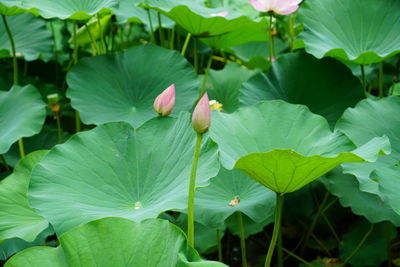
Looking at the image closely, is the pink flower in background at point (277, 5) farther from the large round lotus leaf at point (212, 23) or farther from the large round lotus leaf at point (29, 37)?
the large round lotus leaf at point (29, 37)

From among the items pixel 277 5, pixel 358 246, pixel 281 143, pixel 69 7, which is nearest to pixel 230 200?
pixel 281 143

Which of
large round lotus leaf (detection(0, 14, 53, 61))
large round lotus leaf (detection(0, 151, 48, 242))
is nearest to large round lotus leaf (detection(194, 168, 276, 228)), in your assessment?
large round lotus leaf (detection(0, 151, 48, 242))

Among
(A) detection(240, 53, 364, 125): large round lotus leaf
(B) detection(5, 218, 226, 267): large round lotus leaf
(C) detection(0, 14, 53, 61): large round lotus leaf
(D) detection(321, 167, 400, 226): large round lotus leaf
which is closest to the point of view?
(B) detection(5, 218, 226, 267): large round lotus leaf

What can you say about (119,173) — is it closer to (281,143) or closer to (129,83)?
(281,143)

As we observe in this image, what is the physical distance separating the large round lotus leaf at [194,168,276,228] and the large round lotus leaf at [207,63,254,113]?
650mm

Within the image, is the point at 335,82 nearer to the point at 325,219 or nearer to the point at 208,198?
the point at 325,219

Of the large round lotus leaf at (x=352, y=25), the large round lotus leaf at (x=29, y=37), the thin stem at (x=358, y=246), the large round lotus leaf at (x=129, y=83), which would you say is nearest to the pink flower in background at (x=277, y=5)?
the large round lotus leaf at (x=352, y=25)

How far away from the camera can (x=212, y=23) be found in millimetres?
1893

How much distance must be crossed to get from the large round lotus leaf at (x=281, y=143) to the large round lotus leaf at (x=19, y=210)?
0.54 meters

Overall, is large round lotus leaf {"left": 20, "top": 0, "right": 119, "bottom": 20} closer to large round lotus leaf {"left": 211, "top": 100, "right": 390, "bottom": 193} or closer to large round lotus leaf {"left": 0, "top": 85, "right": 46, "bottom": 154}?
large round lotus leaf {"left": 0, "top": 85, "right": 46, "bottom": 154}

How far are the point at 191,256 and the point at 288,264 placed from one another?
3.54 ft

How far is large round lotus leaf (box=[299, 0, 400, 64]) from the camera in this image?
71.7 inches

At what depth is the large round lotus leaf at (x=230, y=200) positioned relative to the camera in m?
1.41

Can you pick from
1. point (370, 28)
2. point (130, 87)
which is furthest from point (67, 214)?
point (370, 28)
